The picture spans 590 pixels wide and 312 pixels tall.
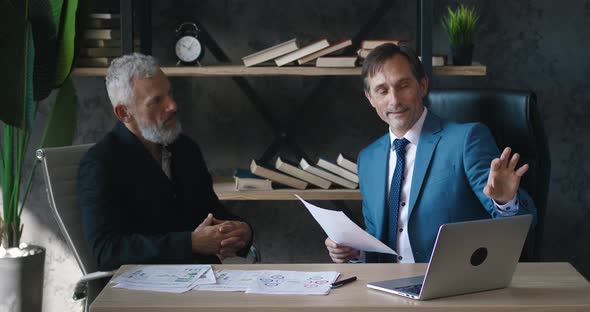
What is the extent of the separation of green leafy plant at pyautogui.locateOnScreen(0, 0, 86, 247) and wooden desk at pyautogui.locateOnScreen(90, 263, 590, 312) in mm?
1327

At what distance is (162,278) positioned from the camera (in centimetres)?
200

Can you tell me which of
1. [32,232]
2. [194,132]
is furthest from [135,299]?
[32,232]

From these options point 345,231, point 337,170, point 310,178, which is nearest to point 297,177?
point 310,178

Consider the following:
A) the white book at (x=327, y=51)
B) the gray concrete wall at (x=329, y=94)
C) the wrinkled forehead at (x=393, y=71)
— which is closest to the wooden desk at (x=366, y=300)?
the wrinkled forehead at (x=393, y=71)

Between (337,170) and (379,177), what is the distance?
675 millimetres

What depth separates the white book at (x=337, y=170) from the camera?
3.24 m

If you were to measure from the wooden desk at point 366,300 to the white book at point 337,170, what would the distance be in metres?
1.25

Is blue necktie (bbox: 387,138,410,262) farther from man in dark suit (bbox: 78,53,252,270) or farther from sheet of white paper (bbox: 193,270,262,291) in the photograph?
sheet of white paper (bbox: 193,270,262,291)

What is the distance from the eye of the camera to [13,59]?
3.00 metres

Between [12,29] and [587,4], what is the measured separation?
2205 mm

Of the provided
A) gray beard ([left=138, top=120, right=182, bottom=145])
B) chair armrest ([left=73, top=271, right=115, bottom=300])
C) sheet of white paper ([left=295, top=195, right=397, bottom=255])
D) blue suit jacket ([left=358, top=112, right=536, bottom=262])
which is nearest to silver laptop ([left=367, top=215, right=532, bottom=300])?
sheet of white paper ([left=295, top=195, right=397, bottom=255])

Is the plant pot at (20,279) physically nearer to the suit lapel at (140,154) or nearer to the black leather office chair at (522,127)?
the suit lapel at (140,154)

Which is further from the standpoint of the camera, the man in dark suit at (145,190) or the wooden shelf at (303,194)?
the wooden shelf at (303,194)

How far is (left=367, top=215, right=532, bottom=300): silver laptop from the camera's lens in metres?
1.77
